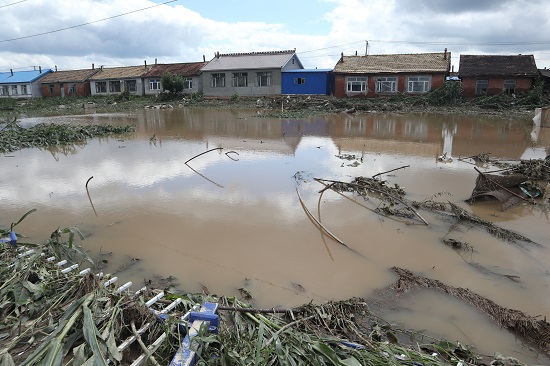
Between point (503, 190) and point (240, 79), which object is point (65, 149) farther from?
point (240, 79)

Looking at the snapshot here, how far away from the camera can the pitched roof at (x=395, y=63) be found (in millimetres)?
31031

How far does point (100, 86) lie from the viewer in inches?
1777

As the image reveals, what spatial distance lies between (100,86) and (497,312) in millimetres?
49413

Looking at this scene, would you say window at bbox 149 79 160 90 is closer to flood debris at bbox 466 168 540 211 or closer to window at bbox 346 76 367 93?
window at bbox 346 76 367 93

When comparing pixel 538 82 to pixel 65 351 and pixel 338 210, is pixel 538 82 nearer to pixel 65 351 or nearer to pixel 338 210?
pixel 338 210

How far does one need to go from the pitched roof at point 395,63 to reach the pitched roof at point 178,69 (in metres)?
15.7

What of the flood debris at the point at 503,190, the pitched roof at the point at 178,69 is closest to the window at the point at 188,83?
the pitched roof at the point at 178,69

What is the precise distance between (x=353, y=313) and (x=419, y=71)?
31.0m

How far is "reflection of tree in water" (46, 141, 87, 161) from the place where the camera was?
1276 centimetres

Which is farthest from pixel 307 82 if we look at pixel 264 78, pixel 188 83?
pixel 188 83

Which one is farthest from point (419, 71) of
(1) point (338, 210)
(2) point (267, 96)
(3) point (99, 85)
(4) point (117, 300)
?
(3) point (99, 85)

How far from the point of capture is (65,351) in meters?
2.63

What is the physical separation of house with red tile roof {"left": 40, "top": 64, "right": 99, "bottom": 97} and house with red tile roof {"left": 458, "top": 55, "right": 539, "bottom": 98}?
A: 42.3 metres

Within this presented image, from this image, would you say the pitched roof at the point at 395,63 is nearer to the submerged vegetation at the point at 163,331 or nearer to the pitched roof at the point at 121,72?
the pitched roof at the point at 121,72
